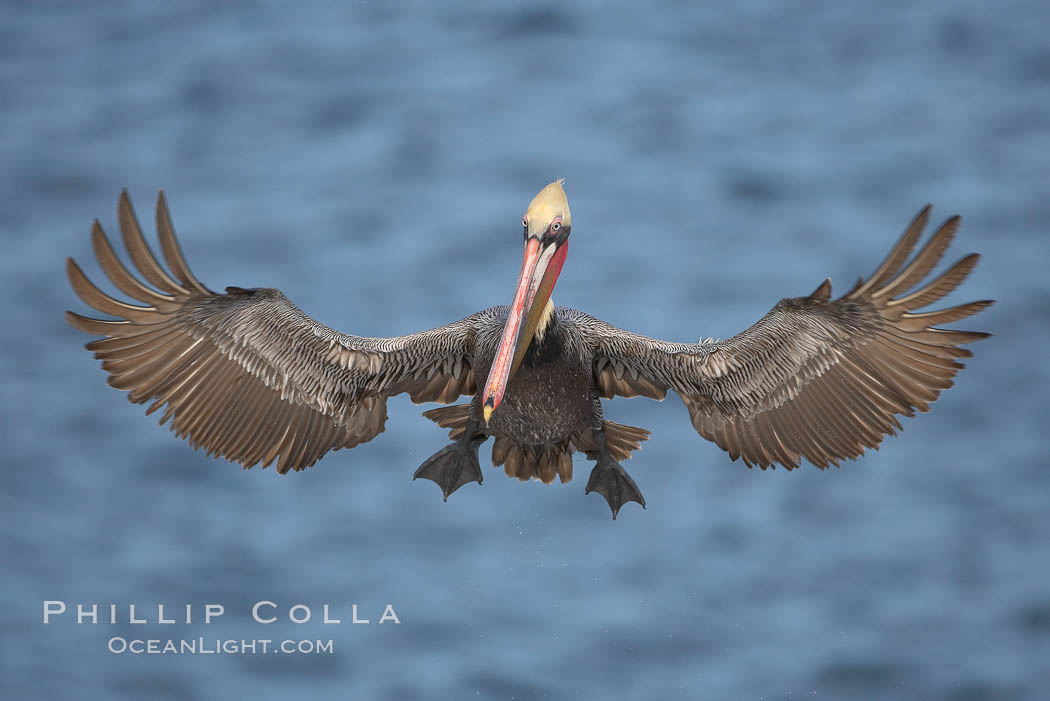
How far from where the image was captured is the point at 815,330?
33.0ft

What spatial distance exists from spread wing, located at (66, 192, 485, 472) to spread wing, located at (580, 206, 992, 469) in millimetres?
1126

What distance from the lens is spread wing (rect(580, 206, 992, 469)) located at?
985cm

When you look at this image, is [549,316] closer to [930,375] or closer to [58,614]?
→ [930,375]

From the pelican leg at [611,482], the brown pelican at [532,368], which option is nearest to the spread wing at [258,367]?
the brown pelican at [532,368]

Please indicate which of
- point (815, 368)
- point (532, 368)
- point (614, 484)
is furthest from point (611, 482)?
point (815, 368)

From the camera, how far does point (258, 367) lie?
10336mm

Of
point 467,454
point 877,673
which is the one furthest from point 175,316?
point 877,673

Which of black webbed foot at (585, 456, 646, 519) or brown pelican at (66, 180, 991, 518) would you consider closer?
brown pelican at (66, 180, 991, 518)

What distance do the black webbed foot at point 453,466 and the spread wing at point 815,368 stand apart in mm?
938

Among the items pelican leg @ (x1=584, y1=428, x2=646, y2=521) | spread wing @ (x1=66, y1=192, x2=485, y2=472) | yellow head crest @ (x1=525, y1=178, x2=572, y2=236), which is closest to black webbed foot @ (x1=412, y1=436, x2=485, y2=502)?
spread wing @ (x1=66, y1=192, x2=485, y2=472)

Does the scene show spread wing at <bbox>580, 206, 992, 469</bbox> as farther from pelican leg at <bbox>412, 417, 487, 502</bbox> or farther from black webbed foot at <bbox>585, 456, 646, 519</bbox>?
pelican leg at <bbox>412, 417, 487, 502</bbox>

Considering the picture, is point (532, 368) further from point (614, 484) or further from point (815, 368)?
point (815, 368)

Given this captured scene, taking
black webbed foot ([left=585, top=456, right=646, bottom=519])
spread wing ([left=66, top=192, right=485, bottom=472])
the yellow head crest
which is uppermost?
the yellow head crest

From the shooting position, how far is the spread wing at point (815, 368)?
9.85 m
